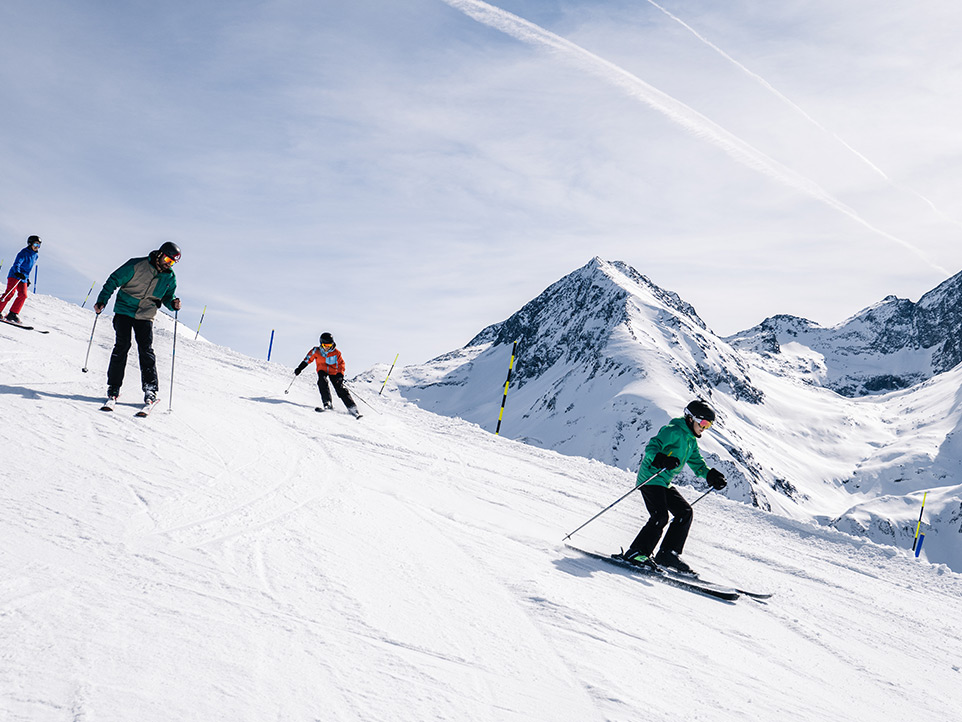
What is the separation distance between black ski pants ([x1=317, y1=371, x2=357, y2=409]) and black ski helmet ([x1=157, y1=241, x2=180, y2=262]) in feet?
16.2

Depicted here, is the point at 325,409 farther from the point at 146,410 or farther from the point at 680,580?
the point at 680,580

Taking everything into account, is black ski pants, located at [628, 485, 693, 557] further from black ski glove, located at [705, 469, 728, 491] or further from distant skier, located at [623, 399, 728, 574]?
black ski glove, located at [705, 469, 728, 491]

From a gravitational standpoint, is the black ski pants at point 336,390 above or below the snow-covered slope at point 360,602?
above

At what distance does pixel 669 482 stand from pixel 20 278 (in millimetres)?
14587

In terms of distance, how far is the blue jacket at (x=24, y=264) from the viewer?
1336 centimetres

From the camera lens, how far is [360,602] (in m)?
3.73

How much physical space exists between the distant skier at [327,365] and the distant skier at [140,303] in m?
4.88

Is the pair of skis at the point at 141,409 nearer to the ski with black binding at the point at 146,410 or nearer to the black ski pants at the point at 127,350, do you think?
the ski with black binding at the point at 146,410

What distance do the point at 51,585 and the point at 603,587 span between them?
4.06m

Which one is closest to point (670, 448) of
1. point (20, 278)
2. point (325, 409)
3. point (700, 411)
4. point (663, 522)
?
point (700, 411)

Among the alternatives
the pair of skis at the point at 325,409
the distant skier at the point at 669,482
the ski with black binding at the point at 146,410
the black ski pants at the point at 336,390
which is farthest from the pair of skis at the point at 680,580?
the black ski pants at the point at 336,390

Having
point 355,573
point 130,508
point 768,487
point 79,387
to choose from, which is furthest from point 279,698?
point 768,487

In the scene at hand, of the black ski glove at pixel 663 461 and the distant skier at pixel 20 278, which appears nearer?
the black ski glove at pixel 663 461

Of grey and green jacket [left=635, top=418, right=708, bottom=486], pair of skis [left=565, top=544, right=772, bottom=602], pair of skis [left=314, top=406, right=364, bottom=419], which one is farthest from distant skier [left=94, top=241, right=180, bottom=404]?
grey and green jacket [left=635, top=418, right=708, bottom=486]
